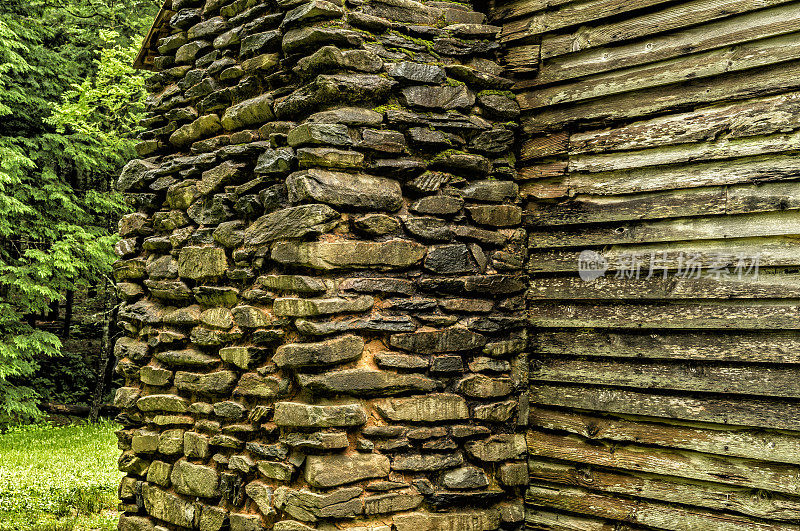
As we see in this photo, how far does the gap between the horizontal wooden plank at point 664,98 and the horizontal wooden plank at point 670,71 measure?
4cm

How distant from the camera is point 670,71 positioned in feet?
11.7

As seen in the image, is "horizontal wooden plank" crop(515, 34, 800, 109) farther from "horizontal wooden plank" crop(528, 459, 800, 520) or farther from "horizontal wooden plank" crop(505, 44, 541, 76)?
"horizontal wooden plank" crop(528, 459, 800, 520)

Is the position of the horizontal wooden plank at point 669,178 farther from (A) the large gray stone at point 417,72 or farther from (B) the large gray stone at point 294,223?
(B) the large gray stone at point 294,223

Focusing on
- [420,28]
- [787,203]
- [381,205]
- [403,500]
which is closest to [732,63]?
[787,203]

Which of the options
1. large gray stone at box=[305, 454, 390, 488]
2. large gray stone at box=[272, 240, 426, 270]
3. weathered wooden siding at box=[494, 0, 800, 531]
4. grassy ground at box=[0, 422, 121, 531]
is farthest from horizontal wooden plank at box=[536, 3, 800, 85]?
grassy ground at box=[0, 422, 121, 531]

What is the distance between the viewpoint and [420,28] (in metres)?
3.88

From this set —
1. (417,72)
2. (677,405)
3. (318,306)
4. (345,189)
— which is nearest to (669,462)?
(677,405)

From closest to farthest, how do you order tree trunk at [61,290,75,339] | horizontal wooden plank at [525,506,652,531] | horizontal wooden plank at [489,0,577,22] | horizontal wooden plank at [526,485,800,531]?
1. horizontal wooden plank at [526,485,800,531]
2. horizontal wooden plank at [525,506,652,531]
3. horizontal wooden plank at [489,0,577,22]
4. tree trunk at [61,290,75,339]

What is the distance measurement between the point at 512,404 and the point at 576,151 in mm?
1569

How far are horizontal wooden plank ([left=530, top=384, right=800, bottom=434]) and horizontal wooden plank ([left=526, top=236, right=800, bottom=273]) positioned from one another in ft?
2.22

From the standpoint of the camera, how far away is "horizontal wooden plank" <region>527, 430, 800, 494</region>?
3123mm

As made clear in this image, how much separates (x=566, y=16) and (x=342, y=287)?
7.23 ft

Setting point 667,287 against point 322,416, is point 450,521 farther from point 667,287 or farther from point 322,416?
point 667,287

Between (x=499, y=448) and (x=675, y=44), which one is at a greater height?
(x=675, y=44)
